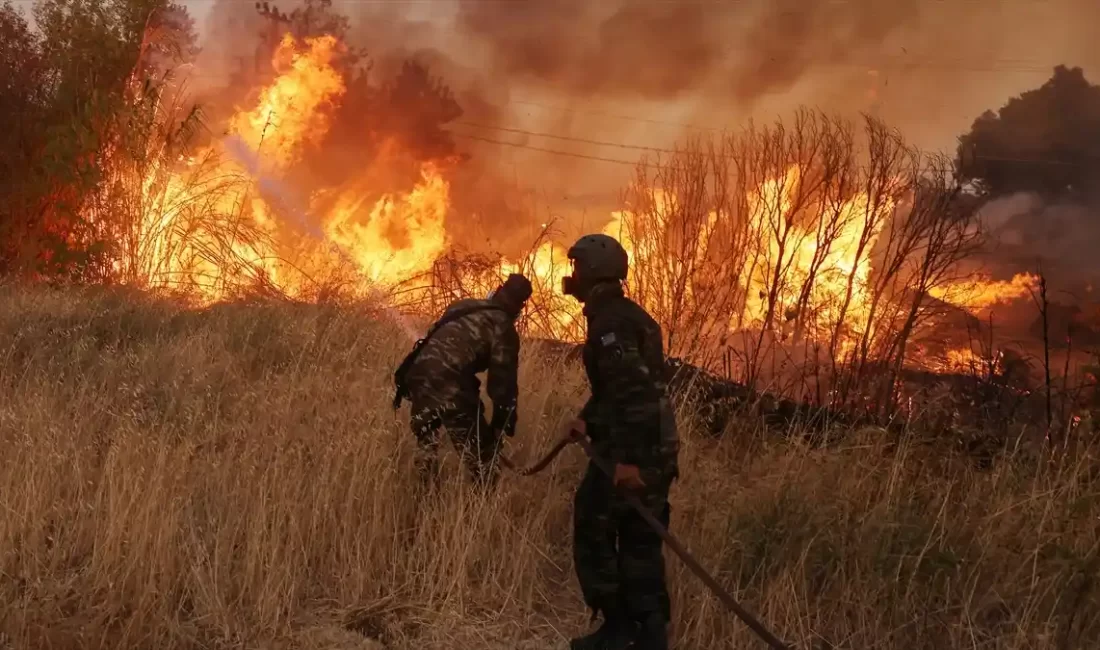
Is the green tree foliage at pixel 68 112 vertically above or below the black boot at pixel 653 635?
above

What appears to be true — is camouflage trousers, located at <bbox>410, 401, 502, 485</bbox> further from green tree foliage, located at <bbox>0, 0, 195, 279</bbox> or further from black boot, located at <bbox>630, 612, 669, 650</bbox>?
green tree foliage, located at <bbox>0, 0, 195, 279</bbox>

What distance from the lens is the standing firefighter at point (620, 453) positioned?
9.54 feet

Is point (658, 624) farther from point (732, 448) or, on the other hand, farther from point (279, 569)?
point (732, 448)

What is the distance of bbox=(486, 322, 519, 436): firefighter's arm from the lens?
4.24m

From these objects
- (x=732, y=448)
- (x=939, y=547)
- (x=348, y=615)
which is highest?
(x=732, y=448)

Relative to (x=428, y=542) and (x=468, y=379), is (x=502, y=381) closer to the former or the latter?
(x=468, y=379)

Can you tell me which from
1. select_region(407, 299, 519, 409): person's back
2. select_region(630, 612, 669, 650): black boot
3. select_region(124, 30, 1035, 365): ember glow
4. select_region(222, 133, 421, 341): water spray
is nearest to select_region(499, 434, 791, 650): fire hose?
select_region(630, 612, 669, 650): black boot

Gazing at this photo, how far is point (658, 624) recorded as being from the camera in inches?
120

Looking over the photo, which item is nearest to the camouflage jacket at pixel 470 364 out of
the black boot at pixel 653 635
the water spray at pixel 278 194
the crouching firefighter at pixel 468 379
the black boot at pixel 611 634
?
Answer: the crouching firefighter at pixel 468 379

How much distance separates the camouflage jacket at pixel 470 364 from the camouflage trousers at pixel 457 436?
45mm

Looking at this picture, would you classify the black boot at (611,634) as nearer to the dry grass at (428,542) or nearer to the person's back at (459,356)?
the dry grass at (428,542)

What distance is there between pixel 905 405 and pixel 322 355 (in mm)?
5113

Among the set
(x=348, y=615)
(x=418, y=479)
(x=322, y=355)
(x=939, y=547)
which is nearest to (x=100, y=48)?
(x=322, y=355)

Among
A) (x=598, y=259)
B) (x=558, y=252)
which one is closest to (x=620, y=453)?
(x=598, y=259)
